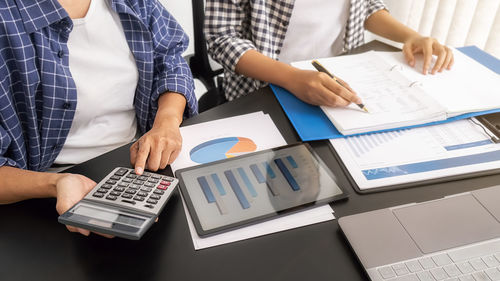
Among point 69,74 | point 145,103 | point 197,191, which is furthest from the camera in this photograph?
point 145,103

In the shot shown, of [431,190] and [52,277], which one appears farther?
[431,190]

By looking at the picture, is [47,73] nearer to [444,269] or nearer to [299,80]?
[299,80]

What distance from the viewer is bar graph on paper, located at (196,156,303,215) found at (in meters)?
0.52

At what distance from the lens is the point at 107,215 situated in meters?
0.46

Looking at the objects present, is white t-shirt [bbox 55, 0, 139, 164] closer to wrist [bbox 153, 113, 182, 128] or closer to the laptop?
wrist [bbox 153, 113, 182, 128]

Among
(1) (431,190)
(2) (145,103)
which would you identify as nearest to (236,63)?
(2) (145,103)

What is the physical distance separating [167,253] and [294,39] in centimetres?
77

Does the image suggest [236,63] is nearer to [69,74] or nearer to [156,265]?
[69,74]

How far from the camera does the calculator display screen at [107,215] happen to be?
451 millimetres

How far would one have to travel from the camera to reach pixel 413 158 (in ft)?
1.95

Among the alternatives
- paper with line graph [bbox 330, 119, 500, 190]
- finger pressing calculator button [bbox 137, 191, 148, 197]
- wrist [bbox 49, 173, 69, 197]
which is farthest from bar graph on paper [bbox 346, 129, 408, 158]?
wrist [bbox 49, 173, 69, 197]

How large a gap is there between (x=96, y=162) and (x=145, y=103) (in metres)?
0.24

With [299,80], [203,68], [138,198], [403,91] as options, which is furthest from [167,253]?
[203,68]

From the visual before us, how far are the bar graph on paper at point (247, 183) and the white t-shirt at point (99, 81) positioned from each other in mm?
329
